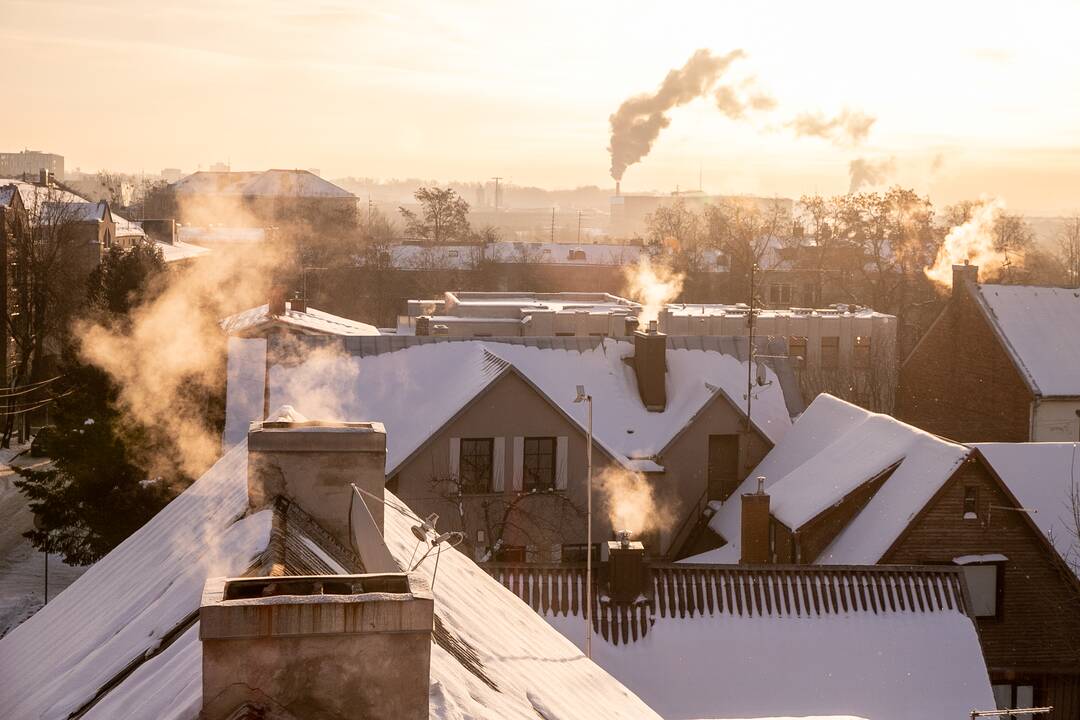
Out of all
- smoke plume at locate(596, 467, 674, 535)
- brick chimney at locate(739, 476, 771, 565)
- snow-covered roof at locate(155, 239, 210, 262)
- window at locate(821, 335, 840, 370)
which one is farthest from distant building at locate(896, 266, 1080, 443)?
snow-covered roof at locate(155, 239, 210, 262)

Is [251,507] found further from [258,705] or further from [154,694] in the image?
[258,705]

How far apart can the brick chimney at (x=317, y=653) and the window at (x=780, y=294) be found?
70.5 metres

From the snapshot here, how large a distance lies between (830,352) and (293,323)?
25.3 metres

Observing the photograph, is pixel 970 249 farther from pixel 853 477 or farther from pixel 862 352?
pixel 853 477

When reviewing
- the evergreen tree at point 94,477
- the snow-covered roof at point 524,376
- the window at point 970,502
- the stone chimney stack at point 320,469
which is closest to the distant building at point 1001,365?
the snow-covered roof at point 524,376

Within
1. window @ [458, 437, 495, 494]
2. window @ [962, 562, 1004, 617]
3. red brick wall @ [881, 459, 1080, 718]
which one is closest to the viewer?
red brick wall @ [881, 459, 1080, 718]

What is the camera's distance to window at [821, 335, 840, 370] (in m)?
49.3

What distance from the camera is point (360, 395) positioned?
90.9 feet

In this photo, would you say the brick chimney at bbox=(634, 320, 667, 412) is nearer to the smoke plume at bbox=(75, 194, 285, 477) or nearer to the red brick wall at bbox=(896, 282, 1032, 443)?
the smoke plume at bbox=(75, 194, 285, 477)

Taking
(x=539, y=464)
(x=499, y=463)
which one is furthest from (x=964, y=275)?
(x=499, y=463)

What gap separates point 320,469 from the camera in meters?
9.80

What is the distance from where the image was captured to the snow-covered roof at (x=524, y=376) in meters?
26.8

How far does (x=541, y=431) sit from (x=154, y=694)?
19.9 metres

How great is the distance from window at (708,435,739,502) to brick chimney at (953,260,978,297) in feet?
46.6
